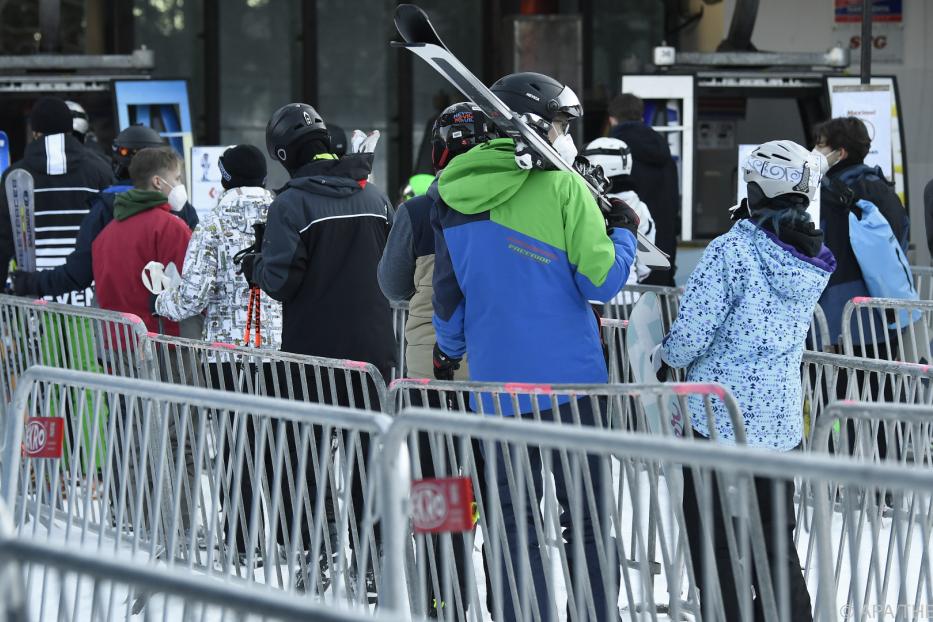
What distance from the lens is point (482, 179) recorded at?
3795 millimetres

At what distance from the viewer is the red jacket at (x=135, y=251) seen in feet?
18.6

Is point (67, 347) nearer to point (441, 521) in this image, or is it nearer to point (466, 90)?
point (466, 90)

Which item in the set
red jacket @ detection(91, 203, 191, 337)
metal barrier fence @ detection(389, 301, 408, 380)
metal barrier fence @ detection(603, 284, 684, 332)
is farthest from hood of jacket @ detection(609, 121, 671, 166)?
red jacket @ detection(91, 203, 191, 337)

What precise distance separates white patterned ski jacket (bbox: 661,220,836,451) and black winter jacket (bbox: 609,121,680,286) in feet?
12.4

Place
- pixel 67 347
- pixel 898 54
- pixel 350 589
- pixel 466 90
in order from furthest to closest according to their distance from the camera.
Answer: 1. pixel 898 54
2. pixel 67 347
3. pixel 350 589
4. pixel 466 90

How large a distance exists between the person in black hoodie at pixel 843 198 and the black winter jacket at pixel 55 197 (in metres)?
3.43

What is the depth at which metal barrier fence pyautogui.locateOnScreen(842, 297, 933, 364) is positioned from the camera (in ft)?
18.6

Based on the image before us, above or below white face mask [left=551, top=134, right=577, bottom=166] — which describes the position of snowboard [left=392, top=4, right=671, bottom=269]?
above

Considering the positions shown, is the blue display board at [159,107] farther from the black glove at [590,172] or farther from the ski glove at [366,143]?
the black glove at [590,172]

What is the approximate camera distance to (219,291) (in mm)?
5105

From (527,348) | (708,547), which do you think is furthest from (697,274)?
(708,547)

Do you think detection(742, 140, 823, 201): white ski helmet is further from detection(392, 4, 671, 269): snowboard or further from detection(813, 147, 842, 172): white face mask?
detection(813, 147, 842, 172): white face mask

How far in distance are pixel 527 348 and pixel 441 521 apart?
122 cm

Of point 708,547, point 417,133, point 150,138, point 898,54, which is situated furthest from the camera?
point 417,133
